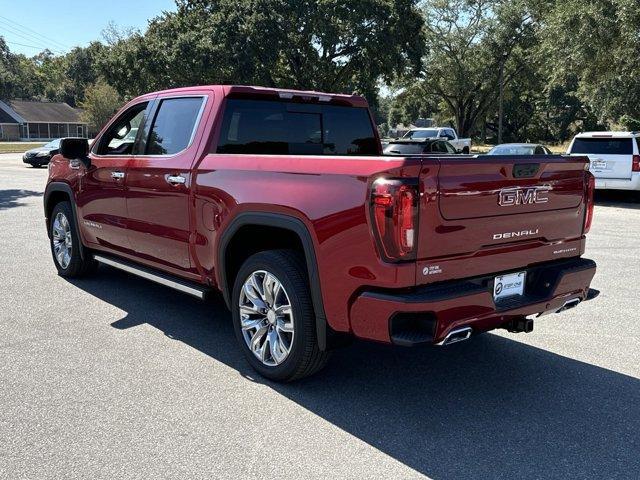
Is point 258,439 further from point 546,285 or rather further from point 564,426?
point 546,285

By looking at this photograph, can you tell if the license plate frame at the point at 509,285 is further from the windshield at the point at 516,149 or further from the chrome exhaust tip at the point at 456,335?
the windshield at the point at 516,149

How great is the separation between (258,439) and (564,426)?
1.78m

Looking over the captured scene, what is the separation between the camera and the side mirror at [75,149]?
5828 millimetres

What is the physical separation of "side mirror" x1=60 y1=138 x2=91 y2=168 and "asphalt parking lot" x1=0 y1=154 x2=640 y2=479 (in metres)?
1.47

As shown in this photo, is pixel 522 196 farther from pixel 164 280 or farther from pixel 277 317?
pixel 164 280

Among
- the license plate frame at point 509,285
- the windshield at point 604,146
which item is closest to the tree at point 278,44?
the windshield at point 604,146

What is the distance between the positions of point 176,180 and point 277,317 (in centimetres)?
146

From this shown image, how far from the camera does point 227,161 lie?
4223 millimetres

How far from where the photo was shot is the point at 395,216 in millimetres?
3137

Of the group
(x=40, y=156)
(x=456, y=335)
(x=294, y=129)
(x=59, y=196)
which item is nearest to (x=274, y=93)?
(x=294, y=129)

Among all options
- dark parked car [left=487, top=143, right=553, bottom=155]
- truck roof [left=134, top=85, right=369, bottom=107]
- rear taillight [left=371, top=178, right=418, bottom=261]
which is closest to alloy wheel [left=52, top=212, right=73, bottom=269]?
truck roof [left=134, top=85, right=369, bottom=107]

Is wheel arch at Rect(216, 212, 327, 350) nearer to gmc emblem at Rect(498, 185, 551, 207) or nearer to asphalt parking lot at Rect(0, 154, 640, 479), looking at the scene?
asphalt parking lot at Rect(0, 154, 640, 479)

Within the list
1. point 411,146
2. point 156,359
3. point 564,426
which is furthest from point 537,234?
point 411,146

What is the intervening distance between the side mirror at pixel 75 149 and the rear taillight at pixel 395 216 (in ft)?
12.7
